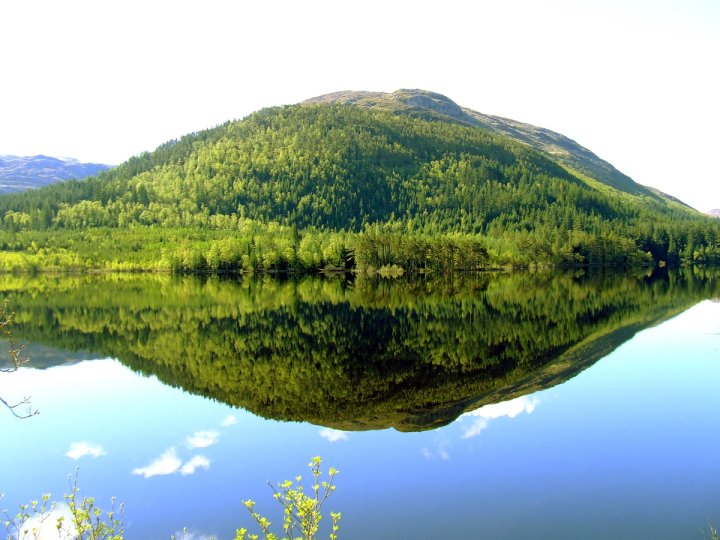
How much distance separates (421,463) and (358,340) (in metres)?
25.3

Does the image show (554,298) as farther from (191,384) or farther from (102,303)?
(102,303)

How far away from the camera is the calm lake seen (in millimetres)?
18688

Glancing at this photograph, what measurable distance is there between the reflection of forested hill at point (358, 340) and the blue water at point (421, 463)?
8.28 ft

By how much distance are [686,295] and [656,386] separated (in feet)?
200

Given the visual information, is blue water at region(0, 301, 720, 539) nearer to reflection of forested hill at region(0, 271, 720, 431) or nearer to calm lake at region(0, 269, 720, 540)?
calm lake at region(0, 269, 720, 540)

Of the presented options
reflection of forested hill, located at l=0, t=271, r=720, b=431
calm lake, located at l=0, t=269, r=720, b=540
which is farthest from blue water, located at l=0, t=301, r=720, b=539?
reflection of forested hill, located at l=0, t=271, r=720, b=431

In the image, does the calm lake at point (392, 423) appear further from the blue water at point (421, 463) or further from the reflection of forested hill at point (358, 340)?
the reflection of forested hill at point (358, 340)

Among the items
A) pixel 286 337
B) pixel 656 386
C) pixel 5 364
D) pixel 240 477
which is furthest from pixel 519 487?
pixel 5 364

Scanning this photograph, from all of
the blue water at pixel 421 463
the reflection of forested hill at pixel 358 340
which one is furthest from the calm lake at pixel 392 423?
the reflection of forested hill at pixel 358 340

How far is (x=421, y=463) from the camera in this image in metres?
22.5

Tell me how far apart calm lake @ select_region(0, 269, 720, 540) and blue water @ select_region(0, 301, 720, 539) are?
90mm

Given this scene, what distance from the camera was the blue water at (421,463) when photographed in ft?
59.1

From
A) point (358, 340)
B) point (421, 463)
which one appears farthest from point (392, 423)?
point (358, 340)

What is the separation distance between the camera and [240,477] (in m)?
21.5
